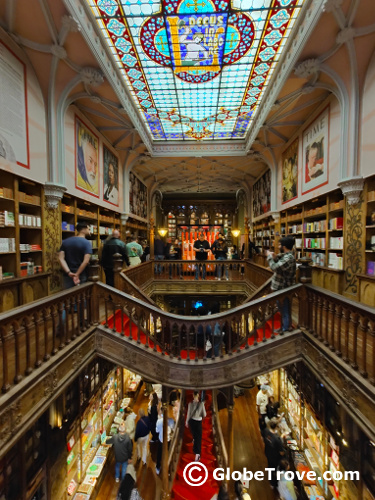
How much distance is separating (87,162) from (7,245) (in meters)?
3.84

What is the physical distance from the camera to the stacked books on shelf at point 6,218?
12.9ft

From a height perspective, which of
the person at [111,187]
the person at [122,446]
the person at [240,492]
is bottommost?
the person at [240,492]

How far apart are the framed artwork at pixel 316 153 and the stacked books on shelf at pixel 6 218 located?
21.4 ft

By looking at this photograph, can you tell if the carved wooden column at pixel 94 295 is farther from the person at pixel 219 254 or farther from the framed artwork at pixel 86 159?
the person at pixel 219 254

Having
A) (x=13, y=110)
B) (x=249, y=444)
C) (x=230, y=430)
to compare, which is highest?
(x=13, y=110)

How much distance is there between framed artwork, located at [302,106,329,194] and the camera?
19.5 ft

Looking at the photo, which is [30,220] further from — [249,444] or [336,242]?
[249,444]

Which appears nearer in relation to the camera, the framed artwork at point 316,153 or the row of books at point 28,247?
the row of books at point 28,247

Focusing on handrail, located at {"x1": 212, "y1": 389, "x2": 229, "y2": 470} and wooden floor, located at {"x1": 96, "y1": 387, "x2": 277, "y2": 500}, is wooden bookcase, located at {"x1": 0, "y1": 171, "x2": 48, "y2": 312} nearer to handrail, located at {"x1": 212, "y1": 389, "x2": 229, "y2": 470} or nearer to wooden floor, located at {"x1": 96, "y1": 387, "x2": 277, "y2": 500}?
wooden floor, located at {"x1": 96, "y1": 387, "x2": 277, "y2": 500}

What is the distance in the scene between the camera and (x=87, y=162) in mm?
7023

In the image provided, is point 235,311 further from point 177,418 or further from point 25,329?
point 177,418

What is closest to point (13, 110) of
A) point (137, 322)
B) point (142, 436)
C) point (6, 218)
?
point (6, 218)

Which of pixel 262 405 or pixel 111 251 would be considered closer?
pixel 111 251

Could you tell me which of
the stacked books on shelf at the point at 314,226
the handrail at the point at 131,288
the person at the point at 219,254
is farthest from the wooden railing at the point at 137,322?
the person at the point at 219,254
